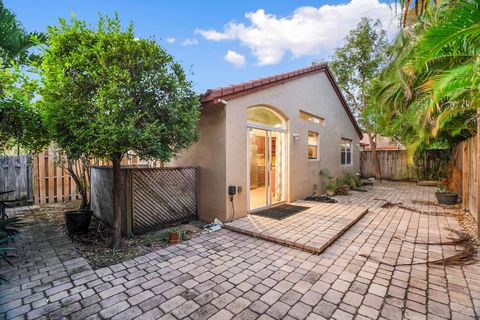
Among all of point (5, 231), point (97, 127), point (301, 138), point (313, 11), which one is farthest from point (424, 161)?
point (5, 231)

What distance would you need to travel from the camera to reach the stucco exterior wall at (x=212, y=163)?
5.27 meters

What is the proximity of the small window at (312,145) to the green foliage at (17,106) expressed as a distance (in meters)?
8.00

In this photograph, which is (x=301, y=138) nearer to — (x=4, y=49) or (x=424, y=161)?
(x=4, y=49)

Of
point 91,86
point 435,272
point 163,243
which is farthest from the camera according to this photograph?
point 163,243

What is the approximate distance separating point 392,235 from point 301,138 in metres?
4.19

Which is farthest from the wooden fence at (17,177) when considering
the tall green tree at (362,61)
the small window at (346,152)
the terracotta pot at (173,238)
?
the tall green tree at (362,61)

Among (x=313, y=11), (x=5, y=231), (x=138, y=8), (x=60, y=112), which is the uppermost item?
(x=313, y=11)

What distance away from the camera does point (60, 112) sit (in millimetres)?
3242

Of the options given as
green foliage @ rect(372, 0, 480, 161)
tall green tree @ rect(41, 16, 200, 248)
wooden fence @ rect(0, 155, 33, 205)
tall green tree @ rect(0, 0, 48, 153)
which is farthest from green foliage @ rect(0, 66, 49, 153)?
green foliage @ rect(372, 0, 480, 161)

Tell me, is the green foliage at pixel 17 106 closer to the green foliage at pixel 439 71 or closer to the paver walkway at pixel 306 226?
the paver walkway at pixel 306 226

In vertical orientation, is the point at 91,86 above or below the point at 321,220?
above

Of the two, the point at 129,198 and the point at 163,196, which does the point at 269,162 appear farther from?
the point at 129,198

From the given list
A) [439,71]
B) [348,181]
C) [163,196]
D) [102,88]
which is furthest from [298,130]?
Result: [102,88]

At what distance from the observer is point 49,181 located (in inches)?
299
